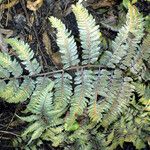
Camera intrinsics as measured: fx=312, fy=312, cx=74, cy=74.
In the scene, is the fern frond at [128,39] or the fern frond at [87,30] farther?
the fern frond at [128,39]

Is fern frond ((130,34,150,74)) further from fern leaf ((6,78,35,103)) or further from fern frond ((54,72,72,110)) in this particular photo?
fern leaf ((6,78,35,103))

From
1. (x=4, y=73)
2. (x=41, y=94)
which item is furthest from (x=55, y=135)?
(x=4, y=73)

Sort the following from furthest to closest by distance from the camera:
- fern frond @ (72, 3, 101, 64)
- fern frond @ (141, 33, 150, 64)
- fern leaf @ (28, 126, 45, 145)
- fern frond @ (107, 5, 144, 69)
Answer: fern leaf @ (28, 126, 45, 145) → fern frond @ (141, 33, 150, 64) → fern frond @ (107, 5, 144, 69) → fern frond @ (72, 3, 101, 64)

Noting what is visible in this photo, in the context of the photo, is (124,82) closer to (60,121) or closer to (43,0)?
(60,121)

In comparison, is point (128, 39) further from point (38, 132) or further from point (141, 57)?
point (38, 132)

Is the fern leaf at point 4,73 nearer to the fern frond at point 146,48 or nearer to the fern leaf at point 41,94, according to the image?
the fern leaf at point 41,94

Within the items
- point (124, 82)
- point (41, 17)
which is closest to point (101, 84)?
point (124, 82)

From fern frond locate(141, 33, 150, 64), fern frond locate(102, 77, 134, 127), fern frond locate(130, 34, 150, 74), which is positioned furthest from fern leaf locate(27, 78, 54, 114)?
fern frond locate(141, 33, 150, 64)

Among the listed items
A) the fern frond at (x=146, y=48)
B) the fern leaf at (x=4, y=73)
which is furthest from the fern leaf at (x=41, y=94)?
the fern frond at (x=146, y=48)
